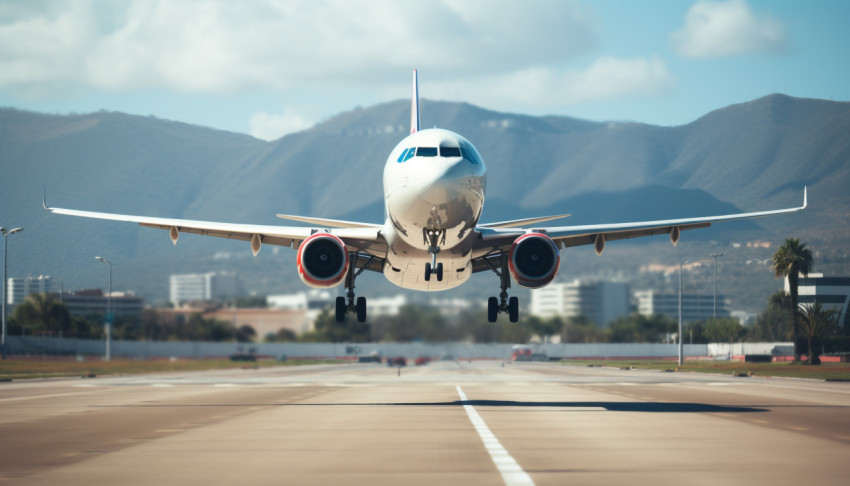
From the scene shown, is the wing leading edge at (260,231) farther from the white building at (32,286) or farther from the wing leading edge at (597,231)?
the white building at (32,286)

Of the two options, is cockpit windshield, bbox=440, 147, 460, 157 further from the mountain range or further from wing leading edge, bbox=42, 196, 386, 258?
the mountain range

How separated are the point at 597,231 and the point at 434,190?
403 inches

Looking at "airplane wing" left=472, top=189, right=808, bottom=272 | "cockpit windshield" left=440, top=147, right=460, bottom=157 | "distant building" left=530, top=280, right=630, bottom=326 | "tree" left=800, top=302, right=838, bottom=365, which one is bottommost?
"tree" left=800, top=302, right=838, bottom=365

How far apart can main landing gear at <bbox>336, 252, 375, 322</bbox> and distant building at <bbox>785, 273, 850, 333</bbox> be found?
191ft

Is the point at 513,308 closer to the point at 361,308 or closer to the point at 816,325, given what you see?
the point at 361,308

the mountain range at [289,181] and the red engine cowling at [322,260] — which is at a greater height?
the mountain range at [289,181]

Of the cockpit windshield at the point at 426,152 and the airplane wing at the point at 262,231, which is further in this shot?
the airplane wing at the point at 262,231

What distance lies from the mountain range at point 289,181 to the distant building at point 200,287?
0.90 meters

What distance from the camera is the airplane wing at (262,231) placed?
3127 cm

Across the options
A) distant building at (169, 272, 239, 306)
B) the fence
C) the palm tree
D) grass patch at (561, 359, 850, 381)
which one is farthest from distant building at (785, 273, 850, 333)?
distant building at (169, 272, 239, 306)

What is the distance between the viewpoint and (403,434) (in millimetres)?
18109

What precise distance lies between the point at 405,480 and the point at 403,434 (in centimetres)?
656

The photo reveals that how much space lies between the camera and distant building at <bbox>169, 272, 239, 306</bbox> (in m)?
70.8

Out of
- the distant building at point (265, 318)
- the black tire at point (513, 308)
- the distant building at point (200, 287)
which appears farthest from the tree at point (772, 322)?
the black tire at point (513, 308)
